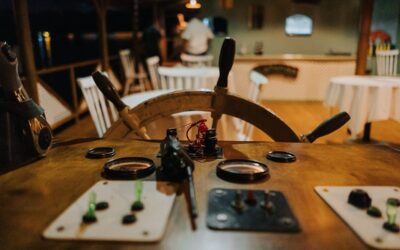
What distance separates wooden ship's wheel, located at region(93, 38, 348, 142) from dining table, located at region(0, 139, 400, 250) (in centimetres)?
13

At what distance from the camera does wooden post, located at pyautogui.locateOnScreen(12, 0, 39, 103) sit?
4.20 m

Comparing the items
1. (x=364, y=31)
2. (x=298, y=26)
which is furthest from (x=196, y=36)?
(x=364, y=31)

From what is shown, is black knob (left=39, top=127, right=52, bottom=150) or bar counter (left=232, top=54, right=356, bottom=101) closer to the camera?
black knob (left=39, top=127, right=52, bottom=150)

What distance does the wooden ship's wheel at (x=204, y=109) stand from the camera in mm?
1309

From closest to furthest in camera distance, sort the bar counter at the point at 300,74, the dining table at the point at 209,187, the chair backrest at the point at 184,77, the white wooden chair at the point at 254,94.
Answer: the dining table at the point at 209,187, the white wooden chair at the point at 254,94, the chair backrest at the point at 184,77, the bar counter at the point at 300,74

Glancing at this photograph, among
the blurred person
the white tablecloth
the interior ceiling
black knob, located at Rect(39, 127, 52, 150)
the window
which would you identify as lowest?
the white tablecloth

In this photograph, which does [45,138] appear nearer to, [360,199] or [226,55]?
[226,55]

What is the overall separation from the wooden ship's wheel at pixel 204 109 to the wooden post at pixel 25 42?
340cm

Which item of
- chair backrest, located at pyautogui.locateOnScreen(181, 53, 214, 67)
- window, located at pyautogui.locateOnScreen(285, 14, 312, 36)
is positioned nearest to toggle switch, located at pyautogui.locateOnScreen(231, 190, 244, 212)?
chair backrest, located at pyautogui.locateOnScreen(181, 53, 214, 67)

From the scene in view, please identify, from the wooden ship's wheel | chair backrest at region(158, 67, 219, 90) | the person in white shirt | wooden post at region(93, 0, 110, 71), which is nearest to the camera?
the wooden ship's wheel

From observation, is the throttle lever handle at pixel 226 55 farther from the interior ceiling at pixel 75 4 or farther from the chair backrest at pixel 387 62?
the chair backrest at pixel 387 62

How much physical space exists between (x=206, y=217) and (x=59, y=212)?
306mm

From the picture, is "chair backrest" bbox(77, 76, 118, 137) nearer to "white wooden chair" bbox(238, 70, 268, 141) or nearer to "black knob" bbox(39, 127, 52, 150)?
"white wooden chair" bbox(238, 70, 268, 141)

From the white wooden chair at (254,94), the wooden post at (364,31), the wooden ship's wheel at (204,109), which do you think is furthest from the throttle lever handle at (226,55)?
the wooden post at (364,31)
